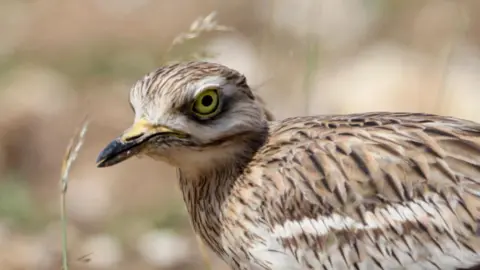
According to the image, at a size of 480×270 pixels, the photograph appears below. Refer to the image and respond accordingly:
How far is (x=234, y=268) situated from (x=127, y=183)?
7.82 feet

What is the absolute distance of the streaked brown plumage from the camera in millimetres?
3719

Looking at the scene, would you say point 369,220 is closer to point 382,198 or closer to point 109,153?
point 382,198

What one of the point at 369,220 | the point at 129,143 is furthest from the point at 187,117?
the point at 369,220

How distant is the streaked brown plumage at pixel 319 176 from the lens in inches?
146

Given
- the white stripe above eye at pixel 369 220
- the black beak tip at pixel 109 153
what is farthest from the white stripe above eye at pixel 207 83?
the white stripe above eye at pixel 369 220

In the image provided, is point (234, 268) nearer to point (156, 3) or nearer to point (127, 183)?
point (127, 183)

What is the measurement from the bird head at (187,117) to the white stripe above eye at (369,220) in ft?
1.14

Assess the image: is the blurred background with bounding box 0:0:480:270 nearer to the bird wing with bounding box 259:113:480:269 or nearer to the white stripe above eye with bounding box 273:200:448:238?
the bird wing with bounding box 259:113:480:269

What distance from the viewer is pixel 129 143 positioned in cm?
366

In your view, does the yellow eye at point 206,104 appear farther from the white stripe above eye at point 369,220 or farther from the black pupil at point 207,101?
the white stripe above eye at point 369,220

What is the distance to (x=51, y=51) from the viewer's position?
7652 mm

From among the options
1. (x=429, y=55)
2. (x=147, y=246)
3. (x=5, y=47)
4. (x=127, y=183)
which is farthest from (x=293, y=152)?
(x=5, y=47)

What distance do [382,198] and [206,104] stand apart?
66 centimetres

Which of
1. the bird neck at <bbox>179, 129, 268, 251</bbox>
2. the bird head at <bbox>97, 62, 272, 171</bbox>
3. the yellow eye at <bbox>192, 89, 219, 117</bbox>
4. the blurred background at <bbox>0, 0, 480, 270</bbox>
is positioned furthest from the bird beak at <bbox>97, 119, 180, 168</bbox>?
the blurred background at <bbox>0, 0, 480, 270</bbox>
